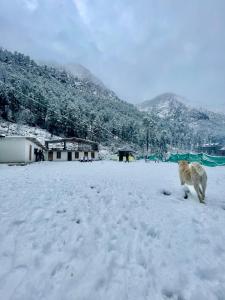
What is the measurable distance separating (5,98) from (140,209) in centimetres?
11298

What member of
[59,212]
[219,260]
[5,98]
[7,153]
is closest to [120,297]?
[219,260]

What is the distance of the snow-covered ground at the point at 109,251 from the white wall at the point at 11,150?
30037 millimetres

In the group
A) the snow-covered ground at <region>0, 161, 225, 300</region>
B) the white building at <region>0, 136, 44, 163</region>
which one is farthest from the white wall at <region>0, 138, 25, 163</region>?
the snow-covered ground at <region>0, 161, 225, 300</region>

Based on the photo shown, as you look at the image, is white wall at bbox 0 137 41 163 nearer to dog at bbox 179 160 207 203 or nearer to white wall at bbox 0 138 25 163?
white wall at bbox 0 138 25 163

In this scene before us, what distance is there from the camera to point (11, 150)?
34.4m

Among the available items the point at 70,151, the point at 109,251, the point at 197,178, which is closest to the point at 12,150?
the point at 70,151

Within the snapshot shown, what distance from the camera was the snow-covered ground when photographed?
2992 mm

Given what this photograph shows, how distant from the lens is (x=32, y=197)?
24.7 ft

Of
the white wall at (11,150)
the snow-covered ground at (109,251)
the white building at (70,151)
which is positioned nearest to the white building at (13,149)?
the white wall at (11,150)

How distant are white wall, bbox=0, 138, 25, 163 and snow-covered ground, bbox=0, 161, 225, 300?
3004 cm

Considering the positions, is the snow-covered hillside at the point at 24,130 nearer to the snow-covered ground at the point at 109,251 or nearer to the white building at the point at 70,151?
the white building at the point at 70,151

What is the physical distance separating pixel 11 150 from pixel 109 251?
113 ft

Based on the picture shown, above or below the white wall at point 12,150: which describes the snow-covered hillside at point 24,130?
above

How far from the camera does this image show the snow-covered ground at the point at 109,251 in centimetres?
299
